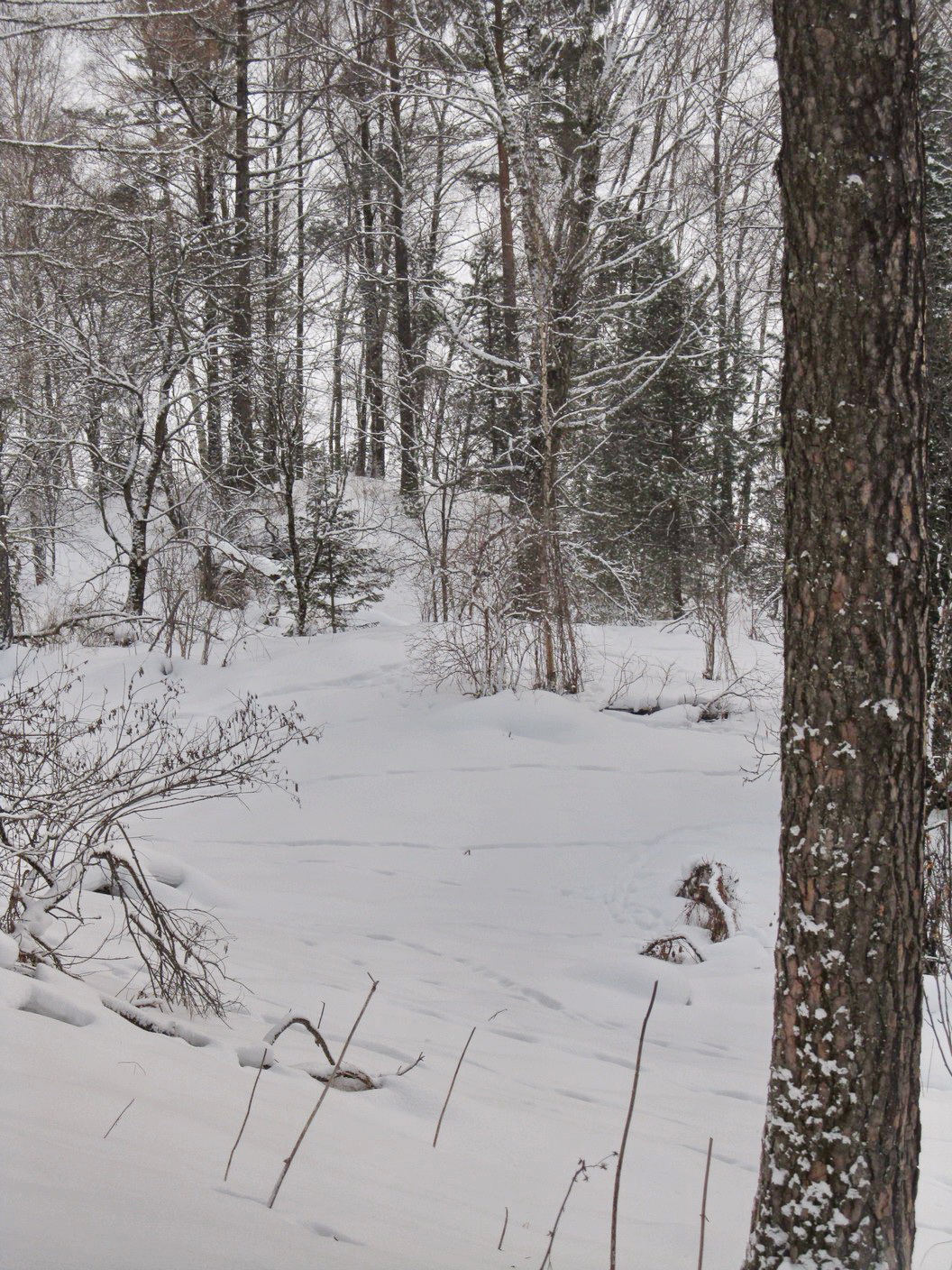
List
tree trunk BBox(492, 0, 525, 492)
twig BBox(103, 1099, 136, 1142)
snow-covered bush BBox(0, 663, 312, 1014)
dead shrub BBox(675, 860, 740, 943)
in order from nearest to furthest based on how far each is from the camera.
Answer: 1. twig BBox(103, 1099, 136, 1142)
2. snow-covered bush BBox(0, 663, 312, 1014)
3. dead shrub BBox(675, 860, 740, 943)
4. tree trunk BBox(492, 0, 525, 492)

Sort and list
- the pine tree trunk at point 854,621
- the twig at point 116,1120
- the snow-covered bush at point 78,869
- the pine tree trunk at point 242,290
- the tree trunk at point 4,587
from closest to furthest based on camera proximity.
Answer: the pine tree trunk at point 854,621 < the twig at point 116,1120 < the snow-covered bush at point 78,869 < the tree trunk at point 4,587 < the pine tree trunk at point 242,290

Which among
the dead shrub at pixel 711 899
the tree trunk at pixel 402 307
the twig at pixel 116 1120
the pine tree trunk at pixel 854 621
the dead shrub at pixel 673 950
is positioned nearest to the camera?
the pine tree trunk at pixel 854 621

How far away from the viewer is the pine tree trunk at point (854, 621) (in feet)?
5.96

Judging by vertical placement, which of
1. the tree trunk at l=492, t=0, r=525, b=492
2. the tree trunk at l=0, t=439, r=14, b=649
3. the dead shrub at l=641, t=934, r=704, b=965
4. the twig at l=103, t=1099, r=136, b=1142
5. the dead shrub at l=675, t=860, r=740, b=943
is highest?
the tree trunk at l=492, t=0, r=525, b=492

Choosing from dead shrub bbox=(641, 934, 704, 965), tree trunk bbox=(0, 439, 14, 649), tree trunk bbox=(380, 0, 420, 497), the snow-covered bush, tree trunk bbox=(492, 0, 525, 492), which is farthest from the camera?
tree trunk bbox=(380, 0, 420, 497)

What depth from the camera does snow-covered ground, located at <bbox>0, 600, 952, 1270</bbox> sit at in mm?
1898

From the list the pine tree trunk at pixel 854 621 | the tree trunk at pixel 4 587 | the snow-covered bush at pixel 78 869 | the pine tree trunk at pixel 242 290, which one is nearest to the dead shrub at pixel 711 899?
the snow-covered bush at pixel 78 869

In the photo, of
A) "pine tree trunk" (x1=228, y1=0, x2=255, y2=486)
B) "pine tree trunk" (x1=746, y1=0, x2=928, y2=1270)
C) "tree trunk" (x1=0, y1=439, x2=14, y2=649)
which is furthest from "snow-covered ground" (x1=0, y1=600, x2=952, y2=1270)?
"pine tree trunk" (x1=228, y1=0, x2=255, y2=486)

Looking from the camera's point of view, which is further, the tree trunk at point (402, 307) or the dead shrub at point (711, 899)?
the tree trunk at point (402, 307)

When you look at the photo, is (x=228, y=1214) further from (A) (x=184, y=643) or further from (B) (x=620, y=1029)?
(A) (x=184, y=643)

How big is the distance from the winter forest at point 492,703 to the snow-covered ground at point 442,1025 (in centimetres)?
2

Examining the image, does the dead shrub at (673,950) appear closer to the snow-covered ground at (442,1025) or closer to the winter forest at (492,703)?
the winter forest at (492,703)

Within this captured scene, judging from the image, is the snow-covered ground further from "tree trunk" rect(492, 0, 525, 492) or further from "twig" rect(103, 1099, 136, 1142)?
"tree trunk" rect(492, 0, 525, 492)

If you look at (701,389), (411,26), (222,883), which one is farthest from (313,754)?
(701,389)
